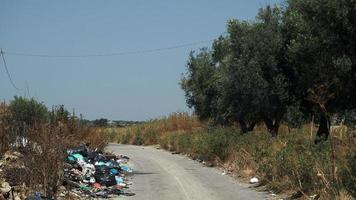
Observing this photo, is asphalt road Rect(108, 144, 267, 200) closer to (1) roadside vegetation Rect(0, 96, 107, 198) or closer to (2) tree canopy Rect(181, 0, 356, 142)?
(1) roadside vegetation Rect(0, 96, 107, 198)

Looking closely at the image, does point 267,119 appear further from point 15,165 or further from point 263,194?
point 15,165

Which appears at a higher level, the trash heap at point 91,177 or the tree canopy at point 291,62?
the tree canopy at point 291,62

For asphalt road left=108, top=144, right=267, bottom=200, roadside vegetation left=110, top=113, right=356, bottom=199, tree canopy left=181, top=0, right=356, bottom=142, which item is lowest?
asphalt road left=108, top=144, right=267, bottom=200

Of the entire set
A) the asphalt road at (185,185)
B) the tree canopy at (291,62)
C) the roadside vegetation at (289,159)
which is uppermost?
the tree canopy at (291,62)

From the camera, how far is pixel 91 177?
17344 millimetres

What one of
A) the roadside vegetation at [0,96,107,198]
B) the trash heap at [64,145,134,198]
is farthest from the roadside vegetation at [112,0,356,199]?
the roadside vegetation at [0,96,107,198]

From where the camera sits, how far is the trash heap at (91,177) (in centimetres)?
1543

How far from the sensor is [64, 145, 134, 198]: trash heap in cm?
1543

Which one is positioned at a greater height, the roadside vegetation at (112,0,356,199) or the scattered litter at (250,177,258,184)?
the roadside vegetation at (112,0,356,199)

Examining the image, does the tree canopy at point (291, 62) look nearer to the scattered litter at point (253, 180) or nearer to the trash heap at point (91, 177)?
the scattered litter at point (253, 180)

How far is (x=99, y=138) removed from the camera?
2927 cm

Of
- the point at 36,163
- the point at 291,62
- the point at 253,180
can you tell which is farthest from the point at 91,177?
the point at 291,62

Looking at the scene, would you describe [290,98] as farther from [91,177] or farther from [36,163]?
[36,163]

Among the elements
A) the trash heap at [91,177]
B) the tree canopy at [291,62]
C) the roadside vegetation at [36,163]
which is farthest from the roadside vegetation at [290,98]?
the roadside vegetation at [36,163]
